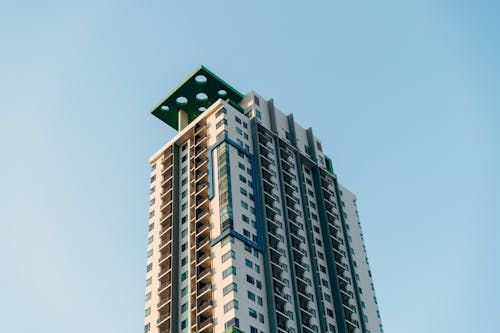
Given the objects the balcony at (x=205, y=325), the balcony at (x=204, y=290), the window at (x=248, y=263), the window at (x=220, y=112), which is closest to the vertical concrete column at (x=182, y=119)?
the window at (x=220, y=112)

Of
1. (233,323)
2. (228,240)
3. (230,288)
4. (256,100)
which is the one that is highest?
(256,100)

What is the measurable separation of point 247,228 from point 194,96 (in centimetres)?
3221

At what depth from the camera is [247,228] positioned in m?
91.6

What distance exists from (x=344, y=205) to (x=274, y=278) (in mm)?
31999

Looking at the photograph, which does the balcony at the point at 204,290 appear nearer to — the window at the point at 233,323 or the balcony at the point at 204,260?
the balcony at the point at 204,260

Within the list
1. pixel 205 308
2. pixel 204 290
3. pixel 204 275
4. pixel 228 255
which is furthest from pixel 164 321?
pixel 228 255

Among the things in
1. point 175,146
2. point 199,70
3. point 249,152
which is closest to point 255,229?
point 249,152

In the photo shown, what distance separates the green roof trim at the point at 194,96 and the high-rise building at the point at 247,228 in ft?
0.57

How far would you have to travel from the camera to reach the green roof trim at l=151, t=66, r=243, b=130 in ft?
369

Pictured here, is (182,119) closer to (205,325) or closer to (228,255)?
→ (228,255)

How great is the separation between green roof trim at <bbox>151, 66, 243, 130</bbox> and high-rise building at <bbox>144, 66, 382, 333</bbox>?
17 cm

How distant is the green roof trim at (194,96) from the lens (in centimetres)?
11250

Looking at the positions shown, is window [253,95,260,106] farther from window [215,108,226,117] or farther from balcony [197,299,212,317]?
balcony [197,299,212,317]

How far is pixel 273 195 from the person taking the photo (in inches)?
3939
